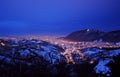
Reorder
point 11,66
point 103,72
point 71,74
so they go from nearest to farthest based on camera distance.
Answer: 1. point 103,72
2. point 71,74
3. point 11,66

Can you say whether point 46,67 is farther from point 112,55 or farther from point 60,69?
point 112,55

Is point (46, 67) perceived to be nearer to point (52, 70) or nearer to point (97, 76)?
point (52, 70)

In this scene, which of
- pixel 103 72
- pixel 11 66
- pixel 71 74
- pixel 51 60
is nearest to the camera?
pixel 103 72

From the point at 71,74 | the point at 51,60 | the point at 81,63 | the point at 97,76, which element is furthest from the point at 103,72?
the point at 51,60

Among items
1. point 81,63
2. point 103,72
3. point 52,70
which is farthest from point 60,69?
point 103,72

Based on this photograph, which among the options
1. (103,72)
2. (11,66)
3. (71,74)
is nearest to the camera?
(103,72)

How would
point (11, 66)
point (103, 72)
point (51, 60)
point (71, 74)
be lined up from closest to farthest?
1. point (103, 72)
2. point (71, 74)
3. point (11, 66)
4. point (51, 60)

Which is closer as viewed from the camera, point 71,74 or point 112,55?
point 71,74

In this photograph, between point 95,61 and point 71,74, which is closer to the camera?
point 71,74
